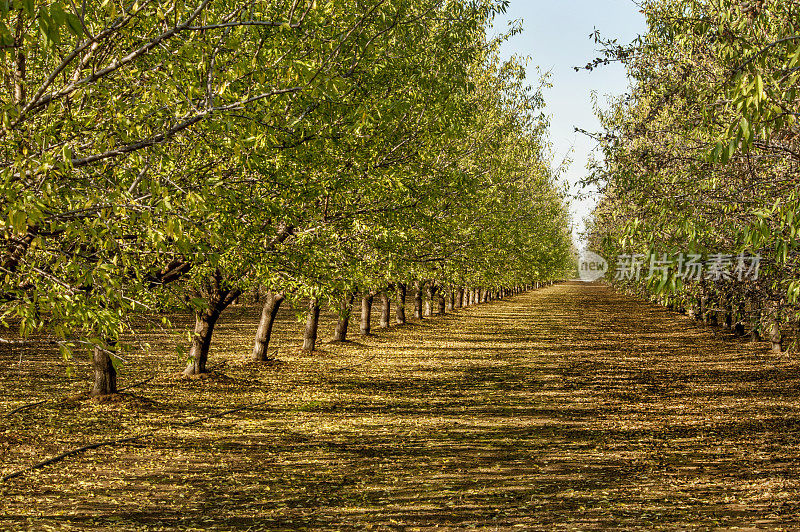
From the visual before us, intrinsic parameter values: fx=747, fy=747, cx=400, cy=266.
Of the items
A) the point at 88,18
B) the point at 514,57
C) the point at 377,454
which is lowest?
the point at 377,454

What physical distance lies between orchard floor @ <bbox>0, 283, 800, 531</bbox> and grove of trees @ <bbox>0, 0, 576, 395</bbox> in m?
2.24

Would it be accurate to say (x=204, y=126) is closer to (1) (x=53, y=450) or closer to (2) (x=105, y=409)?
(1) (x=53, y=450)

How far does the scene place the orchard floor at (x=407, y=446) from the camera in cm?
964

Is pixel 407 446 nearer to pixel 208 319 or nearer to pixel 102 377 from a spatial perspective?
pixel 102 377

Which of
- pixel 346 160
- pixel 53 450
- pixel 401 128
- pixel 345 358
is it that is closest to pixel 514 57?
pixel 345 358

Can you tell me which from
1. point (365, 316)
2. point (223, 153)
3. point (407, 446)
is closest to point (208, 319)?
point (407, 446)

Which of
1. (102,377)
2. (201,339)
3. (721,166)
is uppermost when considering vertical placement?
(721,166)

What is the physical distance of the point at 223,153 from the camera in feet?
37.2

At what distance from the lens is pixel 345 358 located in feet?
89.4

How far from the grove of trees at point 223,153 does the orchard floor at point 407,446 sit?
2235 mm

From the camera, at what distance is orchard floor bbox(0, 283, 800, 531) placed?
9641 millimetres

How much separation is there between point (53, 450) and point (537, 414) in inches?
394

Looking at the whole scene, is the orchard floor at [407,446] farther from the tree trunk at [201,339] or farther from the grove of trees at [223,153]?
the grove of trees at [223,153]

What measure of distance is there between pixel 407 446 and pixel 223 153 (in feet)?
20.2
